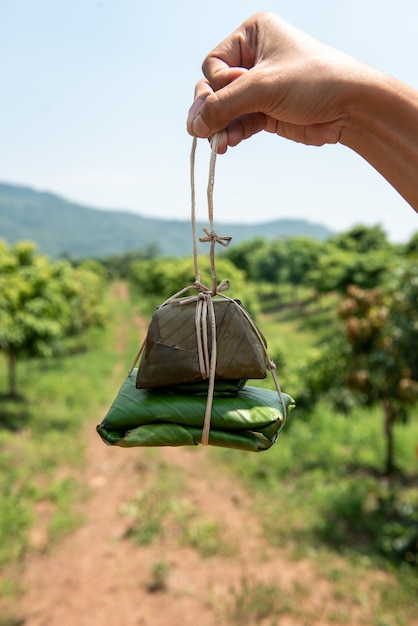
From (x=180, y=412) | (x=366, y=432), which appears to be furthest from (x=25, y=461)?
(x=180, y=412)

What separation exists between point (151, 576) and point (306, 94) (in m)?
6.20

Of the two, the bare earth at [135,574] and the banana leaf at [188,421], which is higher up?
the banana leaf at [188,421]

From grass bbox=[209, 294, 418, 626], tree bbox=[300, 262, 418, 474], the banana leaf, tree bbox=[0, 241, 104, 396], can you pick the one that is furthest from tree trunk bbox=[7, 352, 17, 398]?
the banana leaf

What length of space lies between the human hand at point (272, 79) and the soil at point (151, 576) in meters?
5.38

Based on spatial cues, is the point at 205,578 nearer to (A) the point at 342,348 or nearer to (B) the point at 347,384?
(B) the point at 347,384

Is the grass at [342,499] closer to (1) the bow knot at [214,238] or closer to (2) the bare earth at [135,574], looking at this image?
(2) the bare earth at [135,574]

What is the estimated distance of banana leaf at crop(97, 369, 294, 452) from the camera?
50.4 inches

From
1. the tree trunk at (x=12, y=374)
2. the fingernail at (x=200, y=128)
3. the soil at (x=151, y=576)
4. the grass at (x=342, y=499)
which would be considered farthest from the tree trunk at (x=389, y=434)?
the tree trunk at (x=12, y=374)

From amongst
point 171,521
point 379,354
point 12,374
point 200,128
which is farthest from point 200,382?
point 12,374

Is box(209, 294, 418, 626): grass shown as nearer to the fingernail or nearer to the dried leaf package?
the dried leaf package

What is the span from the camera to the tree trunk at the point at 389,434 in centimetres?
817

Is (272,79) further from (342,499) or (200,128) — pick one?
(342,499)

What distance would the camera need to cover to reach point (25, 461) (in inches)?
360

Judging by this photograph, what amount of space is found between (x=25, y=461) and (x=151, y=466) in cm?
229
